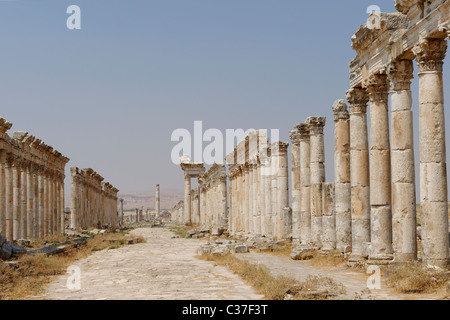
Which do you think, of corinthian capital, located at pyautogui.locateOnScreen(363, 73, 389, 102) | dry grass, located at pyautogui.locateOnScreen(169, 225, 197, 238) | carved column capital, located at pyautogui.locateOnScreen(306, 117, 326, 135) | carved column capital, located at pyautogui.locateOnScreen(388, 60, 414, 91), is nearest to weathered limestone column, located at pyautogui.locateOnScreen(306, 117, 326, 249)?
carved column capital, located at pyautogui.locateOnScreen(306, 117, 326, 135)

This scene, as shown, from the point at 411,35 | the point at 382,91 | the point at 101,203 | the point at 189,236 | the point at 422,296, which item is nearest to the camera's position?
the point at 422,296

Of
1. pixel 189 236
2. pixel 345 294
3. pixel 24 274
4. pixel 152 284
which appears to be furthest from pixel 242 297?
pixel 189 236

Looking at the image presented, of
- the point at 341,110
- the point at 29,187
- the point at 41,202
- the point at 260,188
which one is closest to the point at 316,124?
the point at 341,110

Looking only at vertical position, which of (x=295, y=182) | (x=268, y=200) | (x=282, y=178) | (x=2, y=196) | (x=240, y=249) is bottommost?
(x=240, y=249)

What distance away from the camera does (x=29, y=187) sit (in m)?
35.8

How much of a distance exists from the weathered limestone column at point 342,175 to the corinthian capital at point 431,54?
6667 millimetres

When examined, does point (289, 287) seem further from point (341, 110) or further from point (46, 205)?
point (46, 205)

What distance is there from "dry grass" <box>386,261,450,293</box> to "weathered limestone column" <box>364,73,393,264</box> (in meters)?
3.20

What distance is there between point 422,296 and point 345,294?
154 centimetres

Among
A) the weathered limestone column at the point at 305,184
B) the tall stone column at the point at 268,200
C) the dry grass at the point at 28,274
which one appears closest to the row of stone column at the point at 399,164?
the weathered limestone column at the point at 305,184

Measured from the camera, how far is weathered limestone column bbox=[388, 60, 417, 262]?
1543 centimetres

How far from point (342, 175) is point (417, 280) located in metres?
8.53

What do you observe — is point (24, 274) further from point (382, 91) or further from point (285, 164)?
point (285, 164)

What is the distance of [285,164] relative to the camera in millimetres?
31344
